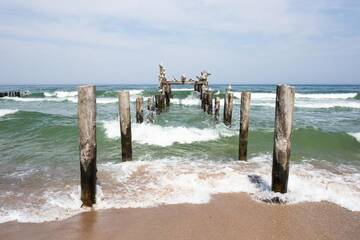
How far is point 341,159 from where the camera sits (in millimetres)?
9930

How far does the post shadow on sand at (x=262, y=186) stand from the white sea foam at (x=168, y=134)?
4.65 metres

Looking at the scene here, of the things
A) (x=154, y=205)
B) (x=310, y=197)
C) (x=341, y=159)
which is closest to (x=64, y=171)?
(x=154, y=205)

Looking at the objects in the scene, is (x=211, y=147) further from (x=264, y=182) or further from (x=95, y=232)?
(x=95, y=232)

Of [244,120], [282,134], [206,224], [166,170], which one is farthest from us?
[244,120]

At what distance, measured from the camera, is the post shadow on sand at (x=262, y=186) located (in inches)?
243

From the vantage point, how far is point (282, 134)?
20.4 feet

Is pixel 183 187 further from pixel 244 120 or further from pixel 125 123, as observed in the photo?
pixel 244 120

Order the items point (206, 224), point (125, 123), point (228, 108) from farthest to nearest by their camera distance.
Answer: point (228, 108) < point (125, 123) < point (206, 224)

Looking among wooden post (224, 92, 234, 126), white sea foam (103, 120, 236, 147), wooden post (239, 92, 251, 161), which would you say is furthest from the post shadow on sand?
wooden post (224, 92, 234, 126)

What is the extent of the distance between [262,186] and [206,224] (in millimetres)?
2068

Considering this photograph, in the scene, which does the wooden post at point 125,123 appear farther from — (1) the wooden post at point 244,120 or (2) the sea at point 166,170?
(1) the wooden post at point 244,120

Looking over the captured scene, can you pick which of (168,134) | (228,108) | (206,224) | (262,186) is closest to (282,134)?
(262,186)

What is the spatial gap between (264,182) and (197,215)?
2.12 m

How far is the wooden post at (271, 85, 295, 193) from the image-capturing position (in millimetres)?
6055
